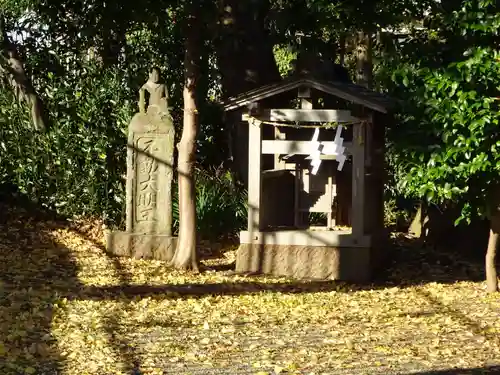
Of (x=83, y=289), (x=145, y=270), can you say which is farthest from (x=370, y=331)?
(x=145, y=270)

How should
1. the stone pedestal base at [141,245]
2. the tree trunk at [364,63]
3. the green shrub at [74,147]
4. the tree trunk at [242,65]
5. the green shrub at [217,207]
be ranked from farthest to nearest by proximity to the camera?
the tree trunk at [364,63]
the tree trunk at [242,65]
the green shrub at [74,147]
the green shrub at [217,207]
the stone pedestal base at [141,245]

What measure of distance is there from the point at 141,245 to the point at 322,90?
3.07 m

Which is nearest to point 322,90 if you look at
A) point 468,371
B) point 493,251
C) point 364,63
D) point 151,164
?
point 151,164

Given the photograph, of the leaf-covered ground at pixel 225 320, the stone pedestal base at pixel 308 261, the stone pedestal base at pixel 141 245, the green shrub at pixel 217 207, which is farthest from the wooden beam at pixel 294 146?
the green shrub at pixel 217 207

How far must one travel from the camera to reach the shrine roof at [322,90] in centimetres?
1112

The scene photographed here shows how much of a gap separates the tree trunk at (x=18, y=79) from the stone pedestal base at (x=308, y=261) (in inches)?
190

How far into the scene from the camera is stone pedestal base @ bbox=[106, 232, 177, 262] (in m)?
12.4

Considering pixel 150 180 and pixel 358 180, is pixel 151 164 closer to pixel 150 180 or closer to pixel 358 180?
pixel 150 180

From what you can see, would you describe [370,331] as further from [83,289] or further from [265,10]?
[265,10]

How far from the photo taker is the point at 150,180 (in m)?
12.6

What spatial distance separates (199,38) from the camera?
11.4 m

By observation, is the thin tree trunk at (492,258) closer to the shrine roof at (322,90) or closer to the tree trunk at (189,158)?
the shrine roof at (322,90)

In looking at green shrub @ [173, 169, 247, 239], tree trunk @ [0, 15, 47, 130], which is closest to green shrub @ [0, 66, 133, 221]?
tree trunk @ [0, 15, 47, 130]

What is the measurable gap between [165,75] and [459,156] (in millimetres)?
6811
